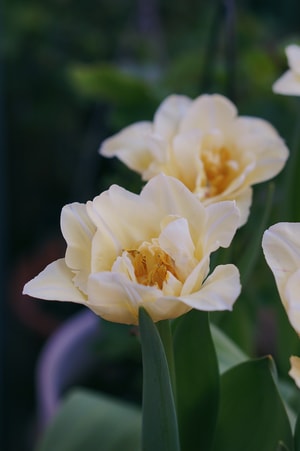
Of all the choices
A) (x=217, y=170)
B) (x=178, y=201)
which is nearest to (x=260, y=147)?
(x=217, y=170)

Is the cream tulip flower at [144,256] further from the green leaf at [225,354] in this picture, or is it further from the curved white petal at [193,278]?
the green leaf at [225,354]

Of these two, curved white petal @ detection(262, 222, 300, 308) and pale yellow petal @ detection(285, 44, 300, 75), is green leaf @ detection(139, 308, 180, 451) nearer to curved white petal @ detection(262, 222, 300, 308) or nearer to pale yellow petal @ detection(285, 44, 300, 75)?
curved white petal @ detection(262, 222, 300, 308)

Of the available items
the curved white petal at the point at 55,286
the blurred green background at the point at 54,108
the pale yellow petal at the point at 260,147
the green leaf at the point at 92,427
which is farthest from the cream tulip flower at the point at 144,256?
the blurred green background at the point at 54,108

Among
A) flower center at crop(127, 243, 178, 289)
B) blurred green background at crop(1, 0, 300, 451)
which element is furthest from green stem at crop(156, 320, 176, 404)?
blurred green background at crop(1, 0, 300, 451)

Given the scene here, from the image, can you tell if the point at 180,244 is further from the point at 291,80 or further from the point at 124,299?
the point at 291,80

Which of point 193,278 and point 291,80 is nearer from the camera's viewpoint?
point 193,278

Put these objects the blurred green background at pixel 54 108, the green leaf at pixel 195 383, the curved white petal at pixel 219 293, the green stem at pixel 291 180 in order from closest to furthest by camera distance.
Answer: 1. the curved white petal at pixel 219 293
2. the green leaf at pixel 195 383
3. the green stem at pixel 291 180
4. the blurred green background at pixel 54 108
